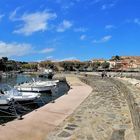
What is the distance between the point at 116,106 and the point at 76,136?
6.04 meters

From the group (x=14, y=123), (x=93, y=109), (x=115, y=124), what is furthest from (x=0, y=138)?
(x=93, y=109)

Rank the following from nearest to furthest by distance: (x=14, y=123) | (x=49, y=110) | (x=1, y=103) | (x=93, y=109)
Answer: (x=14, y=123)
(x=93, y=109)
(x=49, y=110)
(x=1, y=103)

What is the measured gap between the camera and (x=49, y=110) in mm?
16672

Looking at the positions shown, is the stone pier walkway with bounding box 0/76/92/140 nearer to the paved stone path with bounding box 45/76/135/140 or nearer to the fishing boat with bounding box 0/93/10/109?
the paved stone path with bounding box 45/76/135/140

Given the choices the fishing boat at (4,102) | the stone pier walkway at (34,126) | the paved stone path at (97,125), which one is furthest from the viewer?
the fishing boat at (4,102)

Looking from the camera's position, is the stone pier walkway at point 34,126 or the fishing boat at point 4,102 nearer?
the stone pier walkway at point 34,126

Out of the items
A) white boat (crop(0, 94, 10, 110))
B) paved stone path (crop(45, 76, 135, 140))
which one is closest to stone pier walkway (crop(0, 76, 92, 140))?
paved stone path (crop(45, 76, 135, 140))

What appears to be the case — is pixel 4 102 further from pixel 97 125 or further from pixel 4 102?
pixel 97 125

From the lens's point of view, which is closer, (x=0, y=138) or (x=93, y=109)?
(x=0, y=138)

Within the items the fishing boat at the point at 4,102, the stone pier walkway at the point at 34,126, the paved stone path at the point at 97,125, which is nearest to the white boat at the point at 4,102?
the fishing boat at the point at 4,102

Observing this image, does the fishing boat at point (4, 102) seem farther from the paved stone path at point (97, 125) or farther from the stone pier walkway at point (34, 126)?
the paved stone path at point (97, 125)

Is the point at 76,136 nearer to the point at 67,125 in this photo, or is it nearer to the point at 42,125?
the point at 67,125

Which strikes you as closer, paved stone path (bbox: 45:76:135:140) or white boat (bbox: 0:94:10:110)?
paved stone path (bbox: 45:76:135:140)

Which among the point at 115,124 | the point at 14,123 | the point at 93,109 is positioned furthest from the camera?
the point at 93,109
